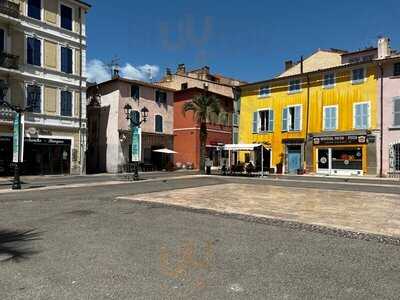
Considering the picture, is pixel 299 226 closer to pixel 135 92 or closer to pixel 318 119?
pixel 318 119

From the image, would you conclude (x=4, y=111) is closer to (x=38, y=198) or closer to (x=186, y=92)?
(x=38, y=198)

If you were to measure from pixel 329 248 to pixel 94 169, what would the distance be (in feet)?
103

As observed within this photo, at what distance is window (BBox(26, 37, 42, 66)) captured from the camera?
26125 mm

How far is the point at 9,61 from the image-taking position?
24.8m

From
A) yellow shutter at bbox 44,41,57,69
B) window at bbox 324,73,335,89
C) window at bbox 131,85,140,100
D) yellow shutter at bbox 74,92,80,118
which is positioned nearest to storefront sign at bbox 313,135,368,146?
window at bbox 324,73,335,89

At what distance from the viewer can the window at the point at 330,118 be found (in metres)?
30.1

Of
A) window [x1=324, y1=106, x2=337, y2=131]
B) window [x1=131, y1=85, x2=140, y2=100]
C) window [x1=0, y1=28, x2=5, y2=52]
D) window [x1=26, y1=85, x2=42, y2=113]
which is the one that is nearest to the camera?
window [x1=0, y1=28, x2=5, y2=52]

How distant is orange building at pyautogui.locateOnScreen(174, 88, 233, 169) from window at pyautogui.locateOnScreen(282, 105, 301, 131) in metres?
8.25

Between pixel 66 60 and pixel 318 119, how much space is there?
2069 cm

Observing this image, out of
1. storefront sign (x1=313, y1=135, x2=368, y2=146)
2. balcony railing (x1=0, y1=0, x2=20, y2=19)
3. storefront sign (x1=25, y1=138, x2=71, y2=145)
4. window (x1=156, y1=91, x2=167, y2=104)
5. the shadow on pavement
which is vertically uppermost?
balcony railing (x1=0, y1=0, x2=20, y2=19)

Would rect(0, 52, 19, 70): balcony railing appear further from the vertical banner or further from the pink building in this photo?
the pink building

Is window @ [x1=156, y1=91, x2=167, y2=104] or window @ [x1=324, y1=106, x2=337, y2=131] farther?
window @ [x1=156, y1=91, x2=167, y2=104]

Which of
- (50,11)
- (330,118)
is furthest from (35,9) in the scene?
(330,118)

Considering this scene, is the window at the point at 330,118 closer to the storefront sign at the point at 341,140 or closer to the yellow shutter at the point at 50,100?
the storefront sign at the point at 341,140
